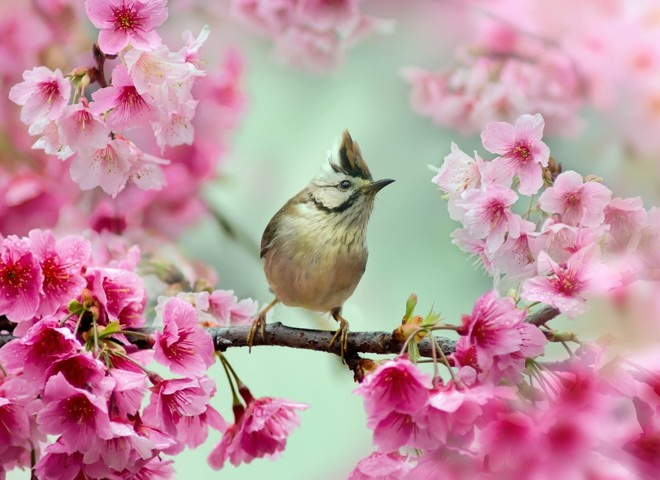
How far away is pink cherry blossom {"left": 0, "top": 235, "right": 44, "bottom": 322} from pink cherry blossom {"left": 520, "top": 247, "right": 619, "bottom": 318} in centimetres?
34

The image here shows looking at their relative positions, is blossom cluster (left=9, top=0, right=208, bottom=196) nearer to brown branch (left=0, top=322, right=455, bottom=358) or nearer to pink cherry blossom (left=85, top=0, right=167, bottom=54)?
pink cherry blossom (left=85, top=0, right=167, bottom=54)

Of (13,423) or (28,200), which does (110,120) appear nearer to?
(13,423)

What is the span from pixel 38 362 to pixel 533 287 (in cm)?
33

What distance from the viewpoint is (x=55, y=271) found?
597mm

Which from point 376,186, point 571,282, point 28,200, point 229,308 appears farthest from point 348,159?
point 28,200

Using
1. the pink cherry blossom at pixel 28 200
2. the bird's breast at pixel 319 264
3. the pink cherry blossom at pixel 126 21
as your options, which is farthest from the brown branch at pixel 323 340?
the pink cherry blossom at pixel 28 200

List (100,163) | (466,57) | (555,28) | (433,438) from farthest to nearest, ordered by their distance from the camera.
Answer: (555,28), (466,57), (100,163), (433,438)

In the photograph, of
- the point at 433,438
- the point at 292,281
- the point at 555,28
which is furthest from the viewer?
the point at 555,28

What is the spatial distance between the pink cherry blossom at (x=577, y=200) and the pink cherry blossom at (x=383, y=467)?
187mm

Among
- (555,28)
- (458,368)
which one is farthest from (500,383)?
(555,28)

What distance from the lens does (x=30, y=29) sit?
1.01m

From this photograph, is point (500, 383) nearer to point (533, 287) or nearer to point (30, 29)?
point (533, 287)

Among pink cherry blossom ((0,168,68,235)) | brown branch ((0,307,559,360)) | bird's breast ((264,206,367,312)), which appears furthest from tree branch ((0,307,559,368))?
pink cherry blossom ((0,168,68,235))

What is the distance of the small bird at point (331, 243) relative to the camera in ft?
2.36
